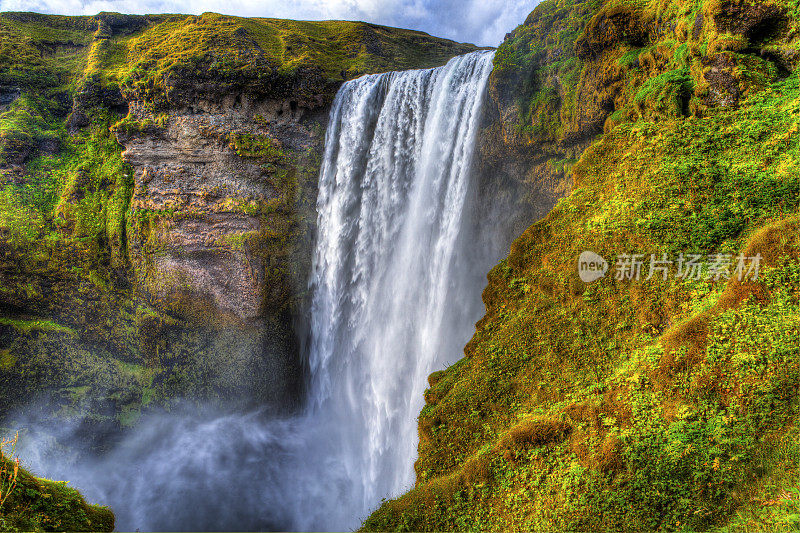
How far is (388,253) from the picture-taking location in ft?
42.9

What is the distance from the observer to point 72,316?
49.1ft

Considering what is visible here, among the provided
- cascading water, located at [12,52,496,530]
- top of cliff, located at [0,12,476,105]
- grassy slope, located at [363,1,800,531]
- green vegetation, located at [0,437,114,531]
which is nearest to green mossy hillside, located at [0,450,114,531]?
green vegetation, located at [0,437,114,531]

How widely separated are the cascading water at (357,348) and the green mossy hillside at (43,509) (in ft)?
22.0

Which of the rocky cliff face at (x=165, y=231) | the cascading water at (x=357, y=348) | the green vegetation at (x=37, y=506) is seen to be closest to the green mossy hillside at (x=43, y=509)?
the green vegetation at (x=37, y=506)

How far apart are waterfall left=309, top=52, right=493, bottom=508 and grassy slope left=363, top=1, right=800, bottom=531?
16.3 ft

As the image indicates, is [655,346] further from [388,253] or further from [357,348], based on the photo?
[357,348]

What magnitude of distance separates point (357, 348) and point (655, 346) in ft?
34.6

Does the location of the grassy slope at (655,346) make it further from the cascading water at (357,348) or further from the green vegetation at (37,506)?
the cascading water at (357,348)

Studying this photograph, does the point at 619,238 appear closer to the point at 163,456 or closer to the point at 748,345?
the point at 748,345

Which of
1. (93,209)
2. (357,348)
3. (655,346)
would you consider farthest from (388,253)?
(93,209)

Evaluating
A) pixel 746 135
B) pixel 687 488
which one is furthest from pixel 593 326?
pixel 746 135

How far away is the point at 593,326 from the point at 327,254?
37.7 ft

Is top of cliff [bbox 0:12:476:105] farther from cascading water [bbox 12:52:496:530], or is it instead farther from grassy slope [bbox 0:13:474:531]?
cascading water [bbox 12:52:496:530]

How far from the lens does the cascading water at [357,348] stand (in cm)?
1104
